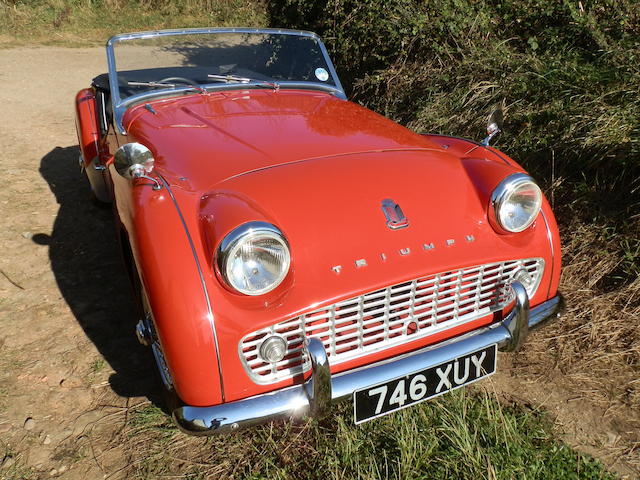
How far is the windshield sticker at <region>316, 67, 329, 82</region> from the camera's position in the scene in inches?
133

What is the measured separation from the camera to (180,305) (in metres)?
1.78

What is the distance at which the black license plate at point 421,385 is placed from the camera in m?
1.89

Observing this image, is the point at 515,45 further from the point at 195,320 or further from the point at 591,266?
the point at 195,320

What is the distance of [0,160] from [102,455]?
421 centimetres

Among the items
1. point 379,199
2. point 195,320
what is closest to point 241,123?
point 379,199

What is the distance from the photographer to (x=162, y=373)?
2.02 m

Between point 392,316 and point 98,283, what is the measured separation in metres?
2.13

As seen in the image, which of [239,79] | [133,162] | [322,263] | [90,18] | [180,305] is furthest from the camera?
[90,18]

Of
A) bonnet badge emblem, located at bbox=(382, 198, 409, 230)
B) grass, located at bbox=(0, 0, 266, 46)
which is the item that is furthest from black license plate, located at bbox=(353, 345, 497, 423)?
grass, located at bbox=(0, 0, 266, 46)

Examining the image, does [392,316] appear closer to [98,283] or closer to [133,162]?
[133,162]

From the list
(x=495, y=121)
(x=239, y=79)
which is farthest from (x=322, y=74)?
(x=495, y=121)

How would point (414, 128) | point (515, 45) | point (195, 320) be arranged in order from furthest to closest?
point (515, 45) → point (414, 128) → point (195, 320)

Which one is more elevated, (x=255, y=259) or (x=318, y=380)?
(x=255, y=259)

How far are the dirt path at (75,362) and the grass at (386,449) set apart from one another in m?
0.13
